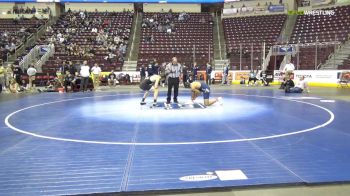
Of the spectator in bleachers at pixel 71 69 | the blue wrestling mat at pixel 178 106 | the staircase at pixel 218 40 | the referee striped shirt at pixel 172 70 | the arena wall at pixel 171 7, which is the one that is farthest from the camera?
the arena wall at pixel 171 7

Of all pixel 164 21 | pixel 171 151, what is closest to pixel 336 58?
pixel 164 21

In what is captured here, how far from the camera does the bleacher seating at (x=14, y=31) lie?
31.3 meters

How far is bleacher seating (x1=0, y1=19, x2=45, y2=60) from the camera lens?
3131 cm

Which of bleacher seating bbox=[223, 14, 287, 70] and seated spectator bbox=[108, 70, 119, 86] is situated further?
bleacher seating bbox=[223, 14, 287, 70]

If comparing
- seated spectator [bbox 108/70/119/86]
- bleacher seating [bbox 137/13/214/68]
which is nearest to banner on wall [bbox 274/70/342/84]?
bleacher seating [bbox 137/13/214/68]

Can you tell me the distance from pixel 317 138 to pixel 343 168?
1975 mm

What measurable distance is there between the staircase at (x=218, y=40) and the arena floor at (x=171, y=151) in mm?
22553

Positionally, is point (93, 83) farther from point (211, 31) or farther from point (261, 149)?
point (211, 31)

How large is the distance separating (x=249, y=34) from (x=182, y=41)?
238 inches

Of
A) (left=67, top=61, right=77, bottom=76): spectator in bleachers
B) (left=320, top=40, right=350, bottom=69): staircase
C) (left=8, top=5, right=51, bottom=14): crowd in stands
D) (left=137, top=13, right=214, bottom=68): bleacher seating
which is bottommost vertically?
(left=67, top=61, right=77, bottom=76): spectator in bleachers

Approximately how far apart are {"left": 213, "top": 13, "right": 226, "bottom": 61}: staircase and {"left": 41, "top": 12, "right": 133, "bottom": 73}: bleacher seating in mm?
8024

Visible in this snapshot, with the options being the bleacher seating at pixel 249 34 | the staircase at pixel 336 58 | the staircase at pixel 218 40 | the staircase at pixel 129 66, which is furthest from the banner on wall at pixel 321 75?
the staircase at pixel 129 66

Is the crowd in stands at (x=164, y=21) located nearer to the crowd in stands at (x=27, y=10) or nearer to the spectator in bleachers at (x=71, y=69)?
the crowd in stands at (x=27, y=10)

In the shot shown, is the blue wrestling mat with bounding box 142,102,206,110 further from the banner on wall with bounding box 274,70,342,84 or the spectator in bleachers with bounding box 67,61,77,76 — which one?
the banner on wall with bounding box 274,70,342,84
